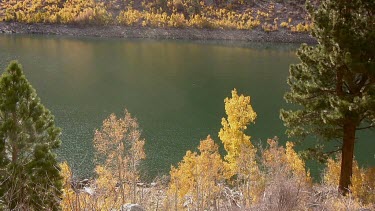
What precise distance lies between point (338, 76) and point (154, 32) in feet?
375

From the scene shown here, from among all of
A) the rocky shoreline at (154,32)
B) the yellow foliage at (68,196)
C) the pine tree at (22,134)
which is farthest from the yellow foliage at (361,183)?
the rocky shoreline at (154,32)

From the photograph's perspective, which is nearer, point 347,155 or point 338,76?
point 338,76

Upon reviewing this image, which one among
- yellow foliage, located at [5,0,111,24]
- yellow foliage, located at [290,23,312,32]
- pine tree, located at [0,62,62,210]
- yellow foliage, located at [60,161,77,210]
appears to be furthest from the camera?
yellow foliage, located at [290,23,312,32]

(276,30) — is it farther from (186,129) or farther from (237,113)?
(237,113)

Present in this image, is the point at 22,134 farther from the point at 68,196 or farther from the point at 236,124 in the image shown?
the point at 236,124

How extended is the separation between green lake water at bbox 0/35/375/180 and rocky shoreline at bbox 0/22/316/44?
11348 mm

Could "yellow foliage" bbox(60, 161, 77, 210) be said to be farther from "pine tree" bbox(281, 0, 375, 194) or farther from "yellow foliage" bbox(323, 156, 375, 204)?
"yellow foliage" bbox(323, 156, 375, 204)

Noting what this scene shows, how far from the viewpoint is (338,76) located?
16062 millimetres

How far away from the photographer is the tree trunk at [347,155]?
1683cm

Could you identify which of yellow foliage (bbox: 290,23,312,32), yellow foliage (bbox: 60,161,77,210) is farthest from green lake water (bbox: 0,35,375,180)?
yellow foliage (bbox: 290,23,312,32)

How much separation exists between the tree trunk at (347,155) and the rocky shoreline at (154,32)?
10935 cm

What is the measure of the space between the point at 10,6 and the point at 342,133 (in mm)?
135852

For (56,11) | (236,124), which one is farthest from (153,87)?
(56,11)

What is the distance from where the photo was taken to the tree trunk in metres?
16.8
